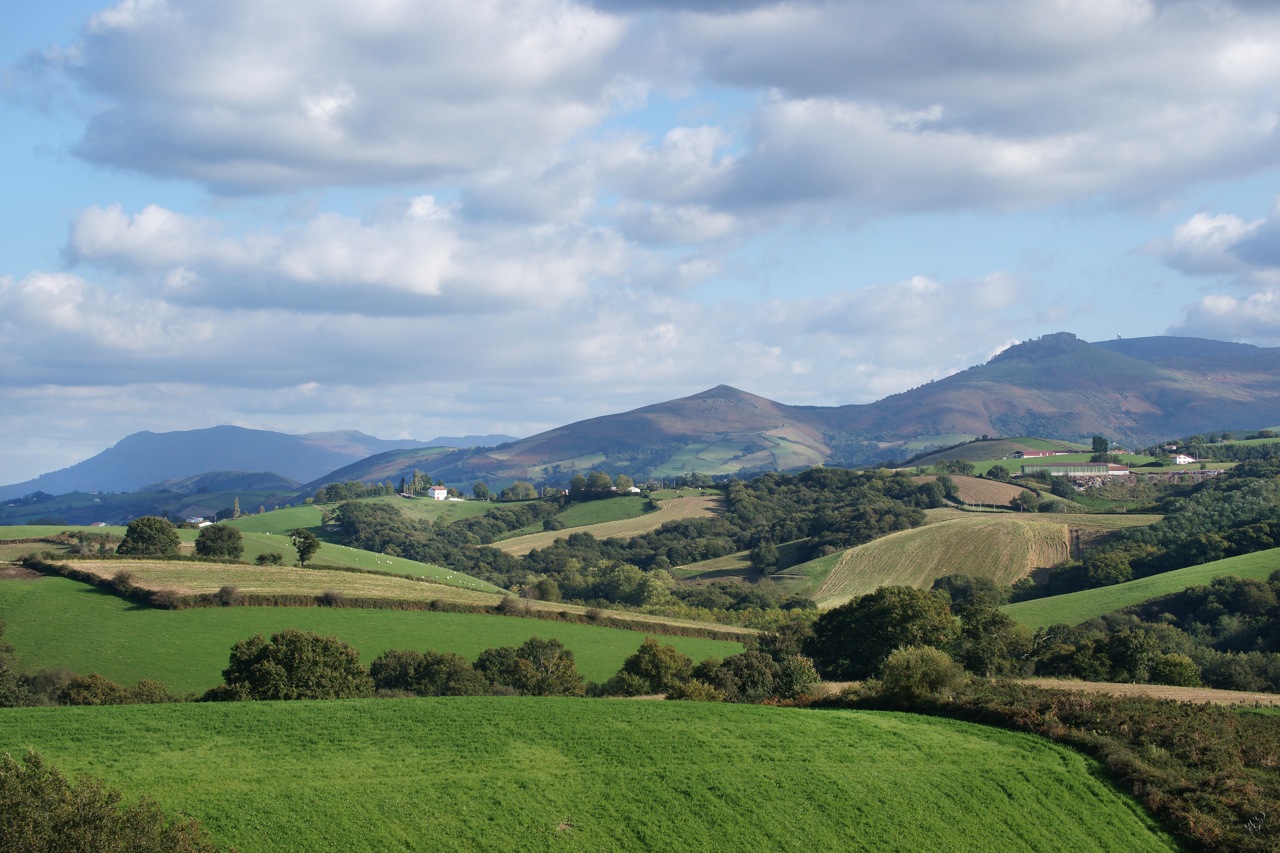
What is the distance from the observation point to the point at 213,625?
6994 cm

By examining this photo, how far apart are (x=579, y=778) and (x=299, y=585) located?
55.8 m

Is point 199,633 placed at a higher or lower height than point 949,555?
higher

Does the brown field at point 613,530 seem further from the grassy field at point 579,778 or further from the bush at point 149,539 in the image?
the grassy field at point 579,778

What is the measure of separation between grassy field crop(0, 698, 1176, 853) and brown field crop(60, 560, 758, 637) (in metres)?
41.0

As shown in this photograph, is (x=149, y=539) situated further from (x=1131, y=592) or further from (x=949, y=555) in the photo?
(x=1131, y=592)

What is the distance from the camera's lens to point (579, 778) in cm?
3284

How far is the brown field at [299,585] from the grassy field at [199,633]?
2.70 metres

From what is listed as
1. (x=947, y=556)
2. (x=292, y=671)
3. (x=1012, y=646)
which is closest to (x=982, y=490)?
(x=947, y=556)

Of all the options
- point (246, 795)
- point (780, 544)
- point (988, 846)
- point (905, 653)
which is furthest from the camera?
point (780, 544)

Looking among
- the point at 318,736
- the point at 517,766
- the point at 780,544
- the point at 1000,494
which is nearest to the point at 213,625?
the point at 318,736

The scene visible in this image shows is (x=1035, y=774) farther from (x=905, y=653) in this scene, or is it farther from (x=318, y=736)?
(x=318, y=736)

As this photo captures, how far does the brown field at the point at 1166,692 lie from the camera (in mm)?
46594

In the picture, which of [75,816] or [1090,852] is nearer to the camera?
[75,816]

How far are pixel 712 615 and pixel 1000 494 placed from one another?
312 ft
